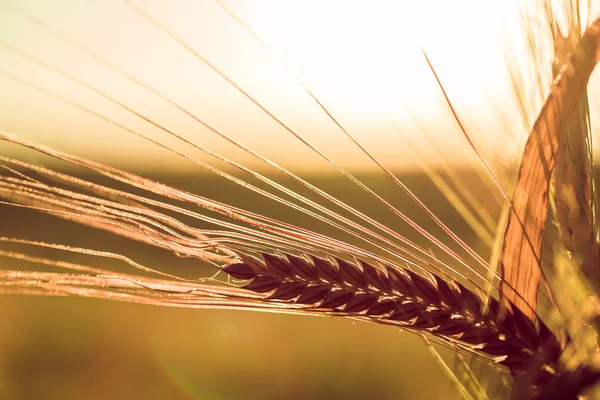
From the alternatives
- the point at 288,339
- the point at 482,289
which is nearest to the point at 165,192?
the point at 482,289

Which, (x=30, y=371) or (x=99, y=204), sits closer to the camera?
(x=99, y=204)

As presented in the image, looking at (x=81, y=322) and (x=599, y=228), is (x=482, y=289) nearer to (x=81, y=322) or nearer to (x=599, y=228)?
(x=599, y=228)

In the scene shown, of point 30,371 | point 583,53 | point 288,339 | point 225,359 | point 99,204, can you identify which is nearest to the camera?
point 583,53

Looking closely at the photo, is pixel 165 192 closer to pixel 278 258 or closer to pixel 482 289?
pixel 278 258

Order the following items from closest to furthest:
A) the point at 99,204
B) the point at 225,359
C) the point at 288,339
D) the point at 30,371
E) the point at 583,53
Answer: the point at 583,53 → the point at 99,204 → the point at 30,371 → the point at 225,359 → the point at 288,339

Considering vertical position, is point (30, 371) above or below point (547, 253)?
below

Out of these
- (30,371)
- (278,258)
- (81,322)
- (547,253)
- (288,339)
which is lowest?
(288,339)
